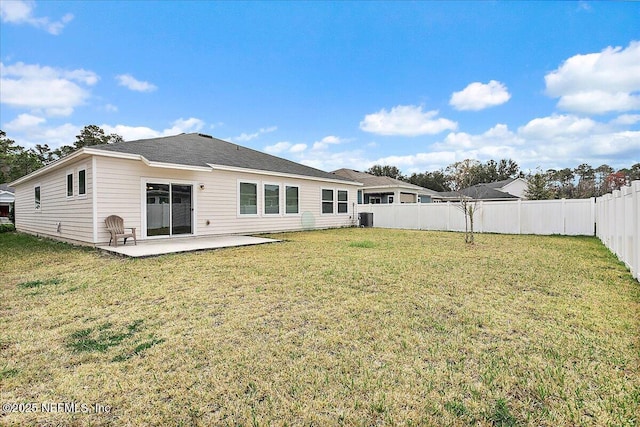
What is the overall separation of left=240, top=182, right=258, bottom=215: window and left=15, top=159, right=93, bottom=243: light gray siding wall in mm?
4863

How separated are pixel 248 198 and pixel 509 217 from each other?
11177mm

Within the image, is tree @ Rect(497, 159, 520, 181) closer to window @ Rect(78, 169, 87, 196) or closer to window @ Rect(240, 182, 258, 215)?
window @ Rect(240, 182, 258, 215)

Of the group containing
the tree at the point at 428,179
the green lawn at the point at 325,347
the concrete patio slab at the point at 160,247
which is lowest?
the green lawn at the point at 325,347

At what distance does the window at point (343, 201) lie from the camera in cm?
1692

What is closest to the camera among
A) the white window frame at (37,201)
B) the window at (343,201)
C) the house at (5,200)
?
the white window frame at (37,201)

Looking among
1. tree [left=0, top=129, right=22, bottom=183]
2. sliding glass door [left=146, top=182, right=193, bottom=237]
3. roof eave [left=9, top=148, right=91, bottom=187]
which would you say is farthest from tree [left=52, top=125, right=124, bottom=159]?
A: sliding glass door [left=146, top=182, right=193, bottom=237]

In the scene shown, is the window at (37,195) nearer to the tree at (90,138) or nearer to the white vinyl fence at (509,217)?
the white vinyl fence at (509,217)

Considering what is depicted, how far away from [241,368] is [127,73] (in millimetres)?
16643

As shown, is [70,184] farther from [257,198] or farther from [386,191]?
[386,191]

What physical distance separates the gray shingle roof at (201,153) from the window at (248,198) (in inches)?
29.6

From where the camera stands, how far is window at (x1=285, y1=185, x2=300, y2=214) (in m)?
14.0

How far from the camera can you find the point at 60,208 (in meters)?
10.9

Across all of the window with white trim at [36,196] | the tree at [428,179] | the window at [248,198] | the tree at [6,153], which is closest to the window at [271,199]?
the window at [248,198]

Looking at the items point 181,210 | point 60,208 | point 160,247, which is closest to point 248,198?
point 181,210
